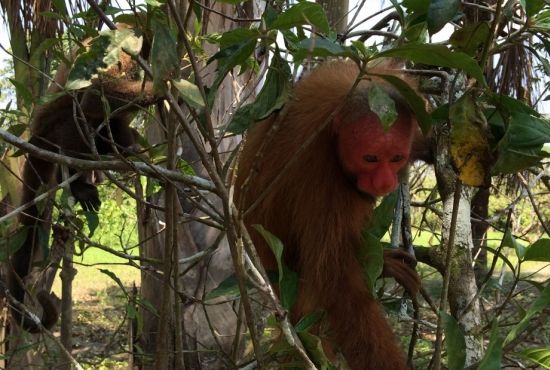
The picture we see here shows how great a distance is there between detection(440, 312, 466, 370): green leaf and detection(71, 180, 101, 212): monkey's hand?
9.30 feet

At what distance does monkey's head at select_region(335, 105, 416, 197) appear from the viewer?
2234mm

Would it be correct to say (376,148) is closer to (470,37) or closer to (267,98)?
(470,37)

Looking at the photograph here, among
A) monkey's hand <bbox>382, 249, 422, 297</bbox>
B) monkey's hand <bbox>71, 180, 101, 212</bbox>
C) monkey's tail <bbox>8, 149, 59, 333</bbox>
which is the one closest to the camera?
monkey's hand <bbox>382, 249, 422, 297</bbox>

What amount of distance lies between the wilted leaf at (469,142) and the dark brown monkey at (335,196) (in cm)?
71

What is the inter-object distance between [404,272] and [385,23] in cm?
121

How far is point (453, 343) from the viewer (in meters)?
1.40

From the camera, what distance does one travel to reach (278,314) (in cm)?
125

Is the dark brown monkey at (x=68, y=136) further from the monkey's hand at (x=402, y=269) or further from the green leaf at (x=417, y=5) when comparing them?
the green leaf at (x=417, y=5)

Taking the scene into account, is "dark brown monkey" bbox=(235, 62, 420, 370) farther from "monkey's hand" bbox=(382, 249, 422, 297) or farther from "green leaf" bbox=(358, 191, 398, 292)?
"green leaf" bbox=(358, 191, 398, 292)

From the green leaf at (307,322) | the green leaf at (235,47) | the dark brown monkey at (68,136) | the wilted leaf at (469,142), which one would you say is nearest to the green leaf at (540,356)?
the wilted leaf at (469,142)

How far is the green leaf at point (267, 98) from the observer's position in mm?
1427

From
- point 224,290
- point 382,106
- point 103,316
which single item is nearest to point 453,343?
point 382,106

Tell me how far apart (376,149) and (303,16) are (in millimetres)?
1062

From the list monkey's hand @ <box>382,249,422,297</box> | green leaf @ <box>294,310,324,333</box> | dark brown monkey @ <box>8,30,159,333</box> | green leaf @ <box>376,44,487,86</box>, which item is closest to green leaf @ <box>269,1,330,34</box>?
green leaf @ <box>376,44,487,86</box>
